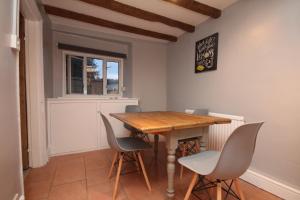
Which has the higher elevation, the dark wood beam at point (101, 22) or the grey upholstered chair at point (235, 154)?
the dark wood beam at point (101, 22)

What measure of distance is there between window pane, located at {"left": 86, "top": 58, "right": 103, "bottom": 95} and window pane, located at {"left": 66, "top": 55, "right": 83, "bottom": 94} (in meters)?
0.15

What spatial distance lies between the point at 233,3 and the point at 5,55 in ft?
8.55

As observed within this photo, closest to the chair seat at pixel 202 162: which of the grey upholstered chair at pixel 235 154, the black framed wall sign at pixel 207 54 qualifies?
the grey upholstered chair at pixel 235 154

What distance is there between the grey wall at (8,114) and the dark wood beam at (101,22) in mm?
1397

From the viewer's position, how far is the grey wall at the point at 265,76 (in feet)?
5.05

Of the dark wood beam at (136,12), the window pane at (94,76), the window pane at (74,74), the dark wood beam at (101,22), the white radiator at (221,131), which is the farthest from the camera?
the window pane at (94,76)

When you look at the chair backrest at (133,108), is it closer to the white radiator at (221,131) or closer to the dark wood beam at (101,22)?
the white radiator at (221,131)

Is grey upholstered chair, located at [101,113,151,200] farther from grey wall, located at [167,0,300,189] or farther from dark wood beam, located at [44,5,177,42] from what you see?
dark wood beam, located at [44,5,177,42]

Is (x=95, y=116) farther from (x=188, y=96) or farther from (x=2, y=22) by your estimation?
(x=2, y=22)

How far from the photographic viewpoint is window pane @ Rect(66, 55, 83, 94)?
307 centimetres

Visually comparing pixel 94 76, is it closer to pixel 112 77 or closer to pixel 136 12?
pixel 112 77

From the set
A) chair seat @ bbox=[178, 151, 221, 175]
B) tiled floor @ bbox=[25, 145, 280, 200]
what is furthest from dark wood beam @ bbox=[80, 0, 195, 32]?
tiled floor @ bbox=[25, 145, 280, 200]

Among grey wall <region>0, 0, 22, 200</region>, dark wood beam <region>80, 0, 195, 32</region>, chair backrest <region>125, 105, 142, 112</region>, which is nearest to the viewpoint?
grey wall <region>0, 0, 22, 200</region>

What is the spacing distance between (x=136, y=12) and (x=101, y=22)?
2.37 feet
